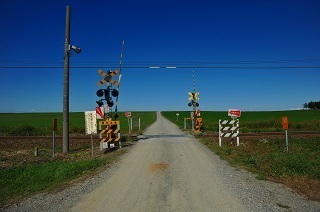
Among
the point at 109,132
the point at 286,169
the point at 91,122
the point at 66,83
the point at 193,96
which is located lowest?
the point at 286,169

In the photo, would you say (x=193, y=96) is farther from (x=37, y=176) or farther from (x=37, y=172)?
(x=37, y=176)

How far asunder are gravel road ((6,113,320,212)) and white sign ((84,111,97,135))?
3.09 metres

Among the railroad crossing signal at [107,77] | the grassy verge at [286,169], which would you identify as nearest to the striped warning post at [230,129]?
the grassy verge at [286,169]

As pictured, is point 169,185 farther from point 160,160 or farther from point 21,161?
point 21,161

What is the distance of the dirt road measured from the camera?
6.39 meters

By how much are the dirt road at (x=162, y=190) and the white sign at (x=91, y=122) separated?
239 centimetres

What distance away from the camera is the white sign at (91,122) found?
13384 millimetres

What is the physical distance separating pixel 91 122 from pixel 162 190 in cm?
686

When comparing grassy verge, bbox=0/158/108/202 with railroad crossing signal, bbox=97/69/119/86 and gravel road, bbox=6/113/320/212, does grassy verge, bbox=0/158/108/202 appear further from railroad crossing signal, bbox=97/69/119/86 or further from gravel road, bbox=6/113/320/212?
railroad crossing signal, bbox=97/69/119/86

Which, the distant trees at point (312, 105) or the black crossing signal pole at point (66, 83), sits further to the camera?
the distant trees at point (312, 105)

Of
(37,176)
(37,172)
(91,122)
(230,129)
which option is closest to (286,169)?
(230,129)

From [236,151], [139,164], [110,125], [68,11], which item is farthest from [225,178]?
[68,11]

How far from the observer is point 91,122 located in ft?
44.4

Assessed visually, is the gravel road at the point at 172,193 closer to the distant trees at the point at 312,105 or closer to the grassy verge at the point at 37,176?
the grassy verge at the point at 37,176
